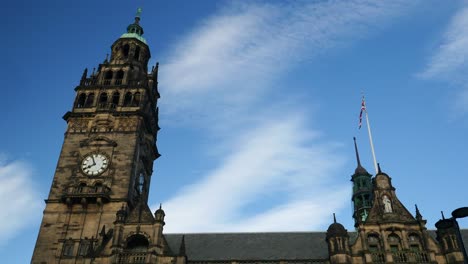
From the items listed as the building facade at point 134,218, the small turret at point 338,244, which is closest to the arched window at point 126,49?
the building facade at point 134,218

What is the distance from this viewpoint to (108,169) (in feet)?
142

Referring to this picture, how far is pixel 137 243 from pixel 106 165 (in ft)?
33.1

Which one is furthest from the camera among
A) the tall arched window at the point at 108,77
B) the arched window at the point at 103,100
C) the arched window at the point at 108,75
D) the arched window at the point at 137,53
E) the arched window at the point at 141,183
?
the arched window at the point at 137,53

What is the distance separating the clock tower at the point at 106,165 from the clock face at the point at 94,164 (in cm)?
9

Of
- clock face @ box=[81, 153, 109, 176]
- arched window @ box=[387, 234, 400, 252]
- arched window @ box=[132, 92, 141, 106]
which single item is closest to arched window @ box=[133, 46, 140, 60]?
arched window @ box=[132, 92, 141, 106]

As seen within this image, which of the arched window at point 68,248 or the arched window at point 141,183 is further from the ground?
the arched window at point 141,183

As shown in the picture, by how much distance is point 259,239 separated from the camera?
40969 millimetres

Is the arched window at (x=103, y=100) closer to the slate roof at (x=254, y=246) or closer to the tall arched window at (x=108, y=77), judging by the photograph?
the tall arched window at (x=108, y=77)

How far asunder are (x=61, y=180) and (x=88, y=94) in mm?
11011

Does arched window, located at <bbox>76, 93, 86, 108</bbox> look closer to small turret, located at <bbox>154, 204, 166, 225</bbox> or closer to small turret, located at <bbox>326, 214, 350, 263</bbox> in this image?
small turret, located at <bbox>154, 204, 166, 225</bbox>

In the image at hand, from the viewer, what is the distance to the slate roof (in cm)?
3700

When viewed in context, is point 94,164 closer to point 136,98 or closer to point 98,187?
point 98,187

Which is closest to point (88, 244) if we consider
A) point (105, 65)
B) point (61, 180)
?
point (61, 180)

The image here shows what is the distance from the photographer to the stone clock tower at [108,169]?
36.8 metres
